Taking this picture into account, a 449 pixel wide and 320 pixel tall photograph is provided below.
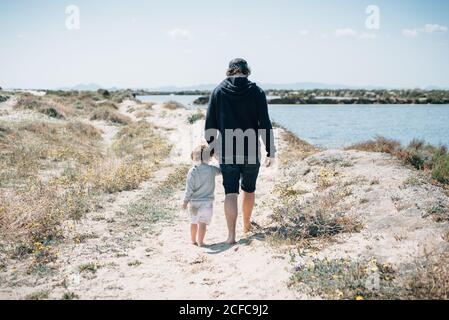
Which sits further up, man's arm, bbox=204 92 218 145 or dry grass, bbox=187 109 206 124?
man's arm, bbox=204 92 218 145

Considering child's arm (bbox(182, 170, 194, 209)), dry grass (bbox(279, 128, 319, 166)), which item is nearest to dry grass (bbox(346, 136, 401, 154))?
dry grass (bbox(279, 128, 319, 166))

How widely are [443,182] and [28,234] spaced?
7.04 metres

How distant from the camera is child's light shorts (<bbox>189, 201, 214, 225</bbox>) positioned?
223 inches

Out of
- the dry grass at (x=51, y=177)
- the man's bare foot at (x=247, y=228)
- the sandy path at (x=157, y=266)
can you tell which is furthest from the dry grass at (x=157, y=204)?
the man's bare foot at (x=247, y=228)

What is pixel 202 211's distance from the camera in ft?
18.6

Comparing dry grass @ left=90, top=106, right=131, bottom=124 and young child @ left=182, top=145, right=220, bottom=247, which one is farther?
dry grass @ left=90, top=106, right=131, bottom=124

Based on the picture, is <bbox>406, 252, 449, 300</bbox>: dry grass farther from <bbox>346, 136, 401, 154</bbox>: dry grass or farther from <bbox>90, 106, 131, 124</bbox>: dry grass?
<bbox>90, 106, 131, 124</bbox>: dry grass

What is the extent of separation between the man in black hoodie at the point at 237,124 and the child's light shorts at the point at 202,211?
14.3 inches

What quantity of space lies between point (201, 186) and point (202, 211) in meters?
0.35

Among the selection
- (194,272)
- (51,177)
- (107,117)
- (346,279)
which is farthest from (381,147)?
(107,117)

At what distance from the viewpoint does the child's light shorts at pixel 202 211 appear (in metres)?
5.66

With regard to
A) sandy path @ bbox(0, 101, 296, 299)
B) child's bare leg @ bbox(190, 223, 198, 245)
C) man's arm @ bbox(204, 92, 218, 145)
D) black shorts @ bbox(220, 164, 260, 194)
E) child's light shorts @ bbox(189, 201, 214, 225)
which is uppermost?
man's arm @ bbox(204, 92, 218, 145)

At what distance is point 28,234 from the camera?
6.00m

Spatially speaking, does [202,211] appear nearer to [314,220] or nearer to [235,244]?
[235,244]
